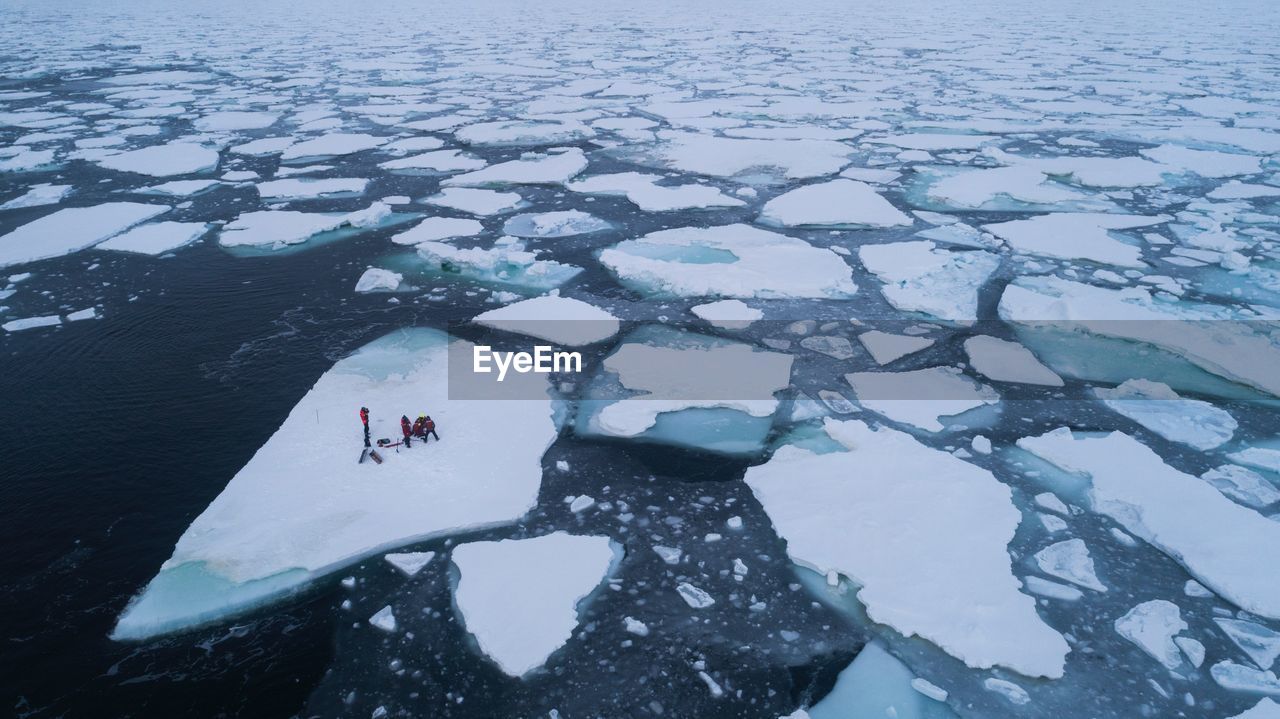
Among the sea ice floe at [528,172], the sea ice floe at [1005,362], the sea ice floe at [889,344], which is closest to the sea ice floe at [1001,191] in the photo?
the sea ice floe at [1005,362]

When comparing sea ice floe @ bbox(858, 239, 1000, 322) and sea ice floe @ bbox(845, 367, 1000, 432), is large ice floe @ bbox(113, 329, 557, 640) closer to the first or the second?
sea ice floe @ bbox(845, 367, 1000, 432)

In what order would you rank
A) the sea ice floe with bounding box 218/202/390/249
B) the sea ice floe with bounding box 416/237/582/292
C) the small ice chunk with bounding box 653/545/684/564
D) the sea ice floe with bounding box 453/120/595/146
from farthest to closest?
the sea ice floe with bounding box 453/120/595/146, the sea ice floe with bounding box 218/202/390/249, the sea ice floe with bounding box 416/237/582/292, the small ice chunk with bounding box 653/545/684/564

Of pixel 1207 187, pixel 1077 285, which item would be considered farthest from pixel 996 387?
pixel 1207 187

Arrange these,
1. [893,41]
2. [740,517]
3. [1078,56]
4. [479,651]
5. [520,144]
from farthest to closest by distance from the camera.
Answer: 1. [893,41]
2. [1078,56]
3. [520,144]
4. [740,517]
5. [479,651]

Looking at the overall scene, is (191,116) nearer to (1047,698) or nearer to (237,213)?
(237,213)

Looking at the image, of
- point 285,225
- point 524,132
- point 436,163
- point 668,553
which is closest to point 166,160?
point 436,163

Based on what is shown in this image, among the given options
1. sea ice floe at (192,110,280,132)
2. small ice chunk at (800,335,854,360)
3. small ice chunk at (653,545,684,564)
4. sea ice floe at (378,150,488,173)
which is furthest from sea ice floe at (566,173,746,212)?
sea ice floe at (192,110,280,132)

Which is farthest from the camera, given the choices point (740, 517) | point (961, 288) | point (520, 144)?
point (520, 144)
